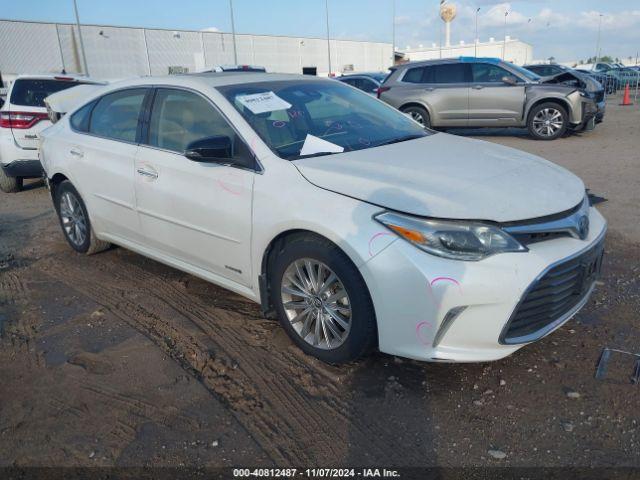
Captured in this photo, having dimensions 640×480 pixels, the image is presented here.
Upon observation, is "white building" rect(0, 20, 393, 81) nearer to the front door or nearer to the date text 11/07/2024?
the front door

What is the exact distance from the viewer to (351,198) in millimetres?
2859

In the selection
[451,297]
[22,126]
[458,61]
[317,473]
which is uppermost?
[458,61]

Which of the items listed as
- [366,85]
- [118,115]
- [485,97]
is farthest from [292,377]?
[366,85]

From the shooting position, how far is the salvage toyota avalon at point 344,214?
8.61 ft

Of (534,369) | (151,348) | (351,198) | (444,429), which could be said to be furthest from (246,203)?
(534,369)

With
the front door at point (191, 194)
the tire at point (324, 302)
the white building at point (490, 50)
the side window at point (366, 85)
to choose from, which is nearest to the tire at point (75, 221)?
the front door at point (191, 194)

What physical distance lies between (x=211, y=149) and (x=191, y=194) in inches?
17.3

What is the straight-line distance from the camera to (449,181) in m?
2.92

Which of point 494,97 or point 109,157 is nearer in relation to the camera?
point 109,157

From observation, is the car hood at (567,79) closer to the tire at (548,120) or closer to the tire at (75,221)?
the tire at (548,120)

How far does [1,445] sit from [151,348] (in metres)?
1.02

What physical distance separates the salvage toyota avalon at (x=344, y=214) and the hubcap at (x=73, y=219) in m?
0.64

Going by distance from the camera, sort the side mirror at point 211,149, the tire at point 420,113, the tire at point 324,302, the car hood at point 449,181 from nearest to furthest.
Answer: the car hood at point 449,181
the tire at point 324,302
the side mirror at point 211,149
the tire at point 420,113

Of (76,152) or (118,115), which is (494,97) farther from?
(76,152)
